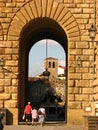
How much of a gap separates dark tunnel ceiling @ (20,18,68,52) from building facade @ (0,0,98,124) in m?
0.82

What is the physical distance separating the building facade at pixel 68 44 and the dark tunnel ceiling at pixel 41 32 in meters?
0.82

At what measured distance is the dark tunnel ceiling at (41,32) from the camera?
32.9 meters

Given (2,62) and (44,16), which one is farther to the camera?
(44,16)

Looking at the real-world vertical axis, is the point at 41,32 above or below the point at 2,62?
above

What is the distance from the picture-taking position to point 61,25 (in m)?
31.2

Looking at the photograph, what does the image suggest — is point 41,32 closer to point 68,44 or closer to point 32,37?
point 32,37

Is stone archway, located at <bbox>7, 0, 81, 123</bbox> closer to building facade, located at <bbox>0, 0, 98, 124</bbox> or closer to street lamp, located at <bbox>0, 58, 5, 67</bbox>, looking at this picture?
building facade, located at <bbox>0, 0, 98, 124</bbox>

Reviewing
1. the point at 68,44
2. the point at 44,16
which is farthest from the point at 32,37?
the point at 68,44

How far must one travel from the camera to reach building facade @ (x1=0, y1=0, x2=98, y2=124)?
100.0 ft

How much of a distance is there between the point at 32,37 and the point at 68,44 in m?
8.94

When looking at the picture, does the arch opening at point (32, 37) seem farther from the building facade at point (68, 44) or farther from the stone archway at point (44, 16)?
the building facade at point (68, 44)

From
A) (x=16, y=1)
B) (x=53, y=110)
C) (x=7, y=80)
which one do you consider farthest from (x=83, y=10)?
(x=53, y=110)

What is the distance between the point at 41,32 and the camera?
39969 mm

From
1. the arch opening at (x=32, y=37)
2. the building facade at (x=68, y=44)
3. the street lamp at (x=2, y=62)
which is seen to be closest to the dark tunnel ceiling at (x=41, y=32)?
the arch opening at (x=32, y=37)
